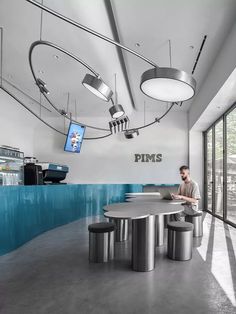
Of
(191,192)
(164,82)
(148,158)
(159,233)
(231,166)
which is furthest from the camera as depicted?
(148,158)

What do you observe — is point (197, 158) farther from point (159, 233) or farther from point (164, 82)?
point (164, 82)

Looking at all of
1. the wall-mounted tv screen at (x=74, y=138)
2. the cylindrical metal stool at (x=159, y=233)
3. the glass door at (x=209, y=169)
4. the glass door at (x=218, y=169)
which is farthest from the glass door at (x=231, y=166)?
the wall-mounted tv screen at (x=74, y=138)

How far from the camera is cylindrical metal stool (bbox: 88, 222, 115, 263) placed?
11.1 feet

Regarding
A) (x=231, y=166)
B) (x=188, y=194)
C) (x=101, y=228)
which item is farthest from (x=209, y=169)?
(x=101, y=228)

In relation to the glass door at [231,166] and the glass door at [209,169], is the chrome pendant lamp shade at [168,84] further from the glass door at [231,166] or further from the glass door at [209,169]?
the glass door at [209,169]

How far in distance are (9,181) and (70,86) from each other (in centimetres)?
267

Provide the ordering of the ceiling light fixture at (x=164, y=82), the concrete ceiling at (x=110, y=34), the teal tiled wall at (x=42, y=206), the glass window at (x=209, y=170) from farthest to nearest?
1. the glass window at (x=209, y=170)
2. the teal tiled wall at (x=42, y=206)
3. the concrete ceiling at (x=110, y=34)
4. the ceiling light fixture at (x=164, y=82)

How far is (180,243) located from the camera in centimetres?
347

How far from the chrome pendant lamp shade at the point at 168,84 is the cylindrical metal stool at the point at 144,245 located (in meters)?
1.49

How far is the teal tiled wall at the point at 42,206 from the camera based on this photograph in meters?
3.70

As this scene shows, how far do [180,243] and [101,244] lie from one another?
1.11 metres

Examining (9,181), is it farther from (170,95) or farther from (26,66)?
(170,95)

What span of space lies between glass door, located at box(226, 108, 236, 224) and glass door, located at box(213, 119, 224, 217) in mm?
494

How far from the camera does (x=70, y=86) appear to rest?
19.7ft
